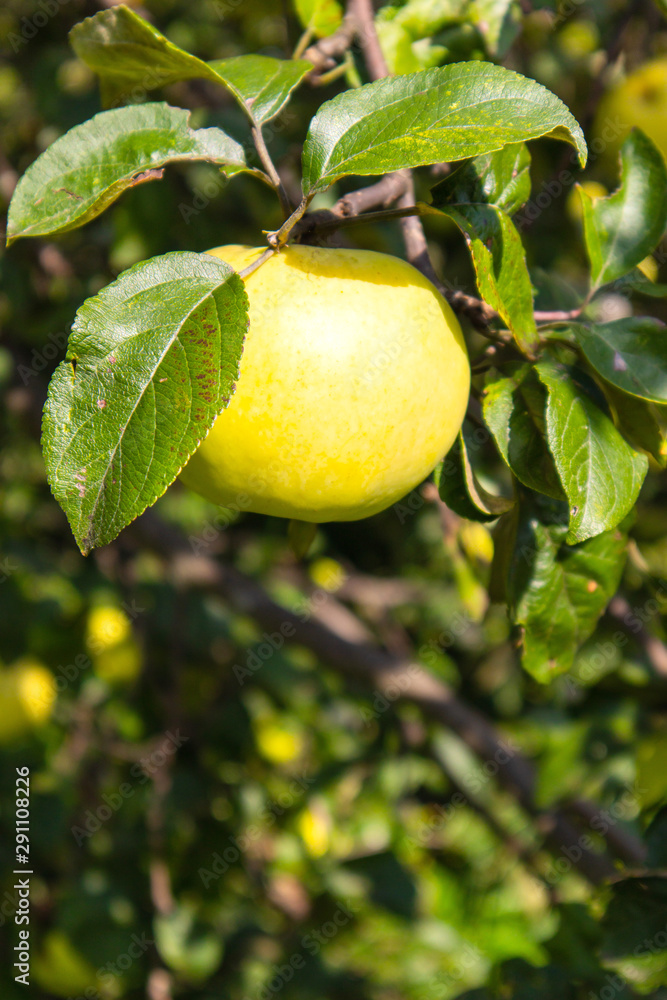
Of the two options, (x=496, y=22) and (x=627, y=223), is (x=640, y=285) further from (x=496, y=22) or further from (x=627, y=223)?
(x=496, y=22)

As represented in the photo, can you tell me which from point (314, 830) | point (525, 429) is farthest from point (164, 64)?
point (314, 830)

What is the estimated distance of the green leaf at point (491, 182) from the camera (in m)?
0.53

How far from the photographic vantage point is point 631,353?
53 centimetres

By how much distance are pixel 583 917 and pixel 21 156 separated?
150 centimetres

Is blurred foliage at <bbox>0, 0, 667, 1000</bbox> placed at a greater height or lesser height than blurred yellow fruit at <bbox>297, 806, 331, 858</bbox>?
greater

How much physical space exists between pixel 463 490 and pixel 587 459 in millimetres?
106

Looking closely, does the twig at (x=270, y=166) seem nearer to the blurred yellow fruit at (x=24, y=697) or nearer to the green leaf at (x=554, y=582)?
the green leaf at (x=554, y=582)

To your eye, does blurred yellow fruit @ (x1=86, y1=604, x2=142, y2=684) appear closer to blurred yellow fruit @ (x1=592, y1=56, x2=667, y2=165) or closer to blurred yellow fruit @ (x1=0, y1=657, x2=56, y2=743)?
blurred yellow fruit @ (x1=0, y1=657, x2=56, y2=743)

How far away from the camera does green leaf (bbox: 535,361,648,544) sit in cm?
49

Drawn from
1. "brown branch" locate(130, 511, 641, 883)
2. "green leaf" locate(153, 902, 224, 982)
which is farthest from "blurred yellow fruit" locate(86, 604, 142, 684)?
"green leaf" locate(153, 902, 224, 982)

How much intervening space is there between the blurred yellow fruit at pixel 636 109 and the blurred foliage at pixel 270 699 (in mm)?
39

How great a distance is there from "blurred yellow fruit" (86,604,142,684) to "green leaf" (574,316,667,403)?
1173mm

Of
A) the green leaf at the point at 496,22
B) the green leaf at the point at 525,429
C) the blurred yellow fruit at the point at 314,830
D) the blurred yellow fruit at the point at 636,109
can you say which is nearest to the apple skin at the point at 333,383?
the green leaf at the point at 525,429

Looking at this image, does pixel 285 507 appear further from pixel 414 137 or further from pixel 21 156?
pixel 21 156
